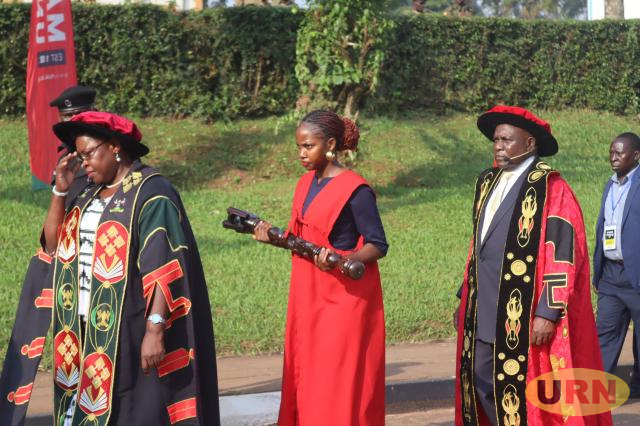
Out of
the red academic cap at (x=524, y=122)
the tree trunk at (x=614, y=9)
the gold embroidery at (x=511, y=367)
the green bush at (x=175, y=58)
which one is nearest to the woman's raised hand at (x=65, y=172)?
the red academic cap at (x=524, y=122)

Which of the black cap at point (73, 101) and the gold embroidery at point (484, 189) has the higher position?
the black cap at point (73, 101)

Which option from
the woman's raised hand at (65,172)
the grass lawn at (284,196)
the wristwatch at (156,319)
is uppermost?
the woman's raised hand at (65,172)

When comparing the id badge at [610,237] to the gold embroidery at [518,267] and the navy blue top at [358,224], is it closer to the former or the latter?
the gold embroidery at [518,267]

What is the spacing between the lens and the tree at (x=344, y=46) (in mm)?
14336

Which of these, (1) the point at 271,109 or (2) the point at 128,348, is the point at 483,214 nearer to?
(2) the point at 128,348

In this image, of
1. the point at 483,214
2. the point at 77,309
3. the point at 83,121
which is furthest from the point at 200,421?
the point at 483,214

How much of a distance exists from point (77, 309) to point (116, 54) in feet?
40.8

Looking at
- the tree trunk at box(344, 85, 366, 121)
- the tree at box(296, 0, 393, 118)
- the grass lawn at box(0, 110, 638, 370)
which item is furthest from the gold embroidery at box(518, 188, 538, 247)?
the tree trunk at box(344, 85, 366, 121)

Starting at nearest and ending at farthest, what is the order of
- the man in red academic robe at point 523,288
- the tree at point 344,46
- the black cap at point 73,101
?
the man in red academic robe at point 523,288, the black cap at point 73,101, the tree at point 344,46

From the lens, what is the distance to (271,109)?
59.3 ft

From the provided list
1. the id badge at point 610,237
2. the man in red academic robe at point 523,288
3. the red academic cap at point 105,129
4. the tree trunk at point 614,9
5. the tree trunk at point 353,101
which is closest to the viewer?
the red academic cap at point 105,129

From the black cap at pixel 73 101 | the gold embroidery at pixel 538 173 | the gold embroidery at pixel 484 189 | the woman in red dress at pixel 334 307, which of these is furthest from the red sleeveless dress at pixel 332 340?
the black cap at pixel 73 101

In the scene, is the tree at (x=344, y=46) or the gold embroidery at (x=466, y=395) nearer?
the gold embroidery at (x=466, y=395)

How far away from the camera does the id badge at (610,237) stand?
7574 millimetres
